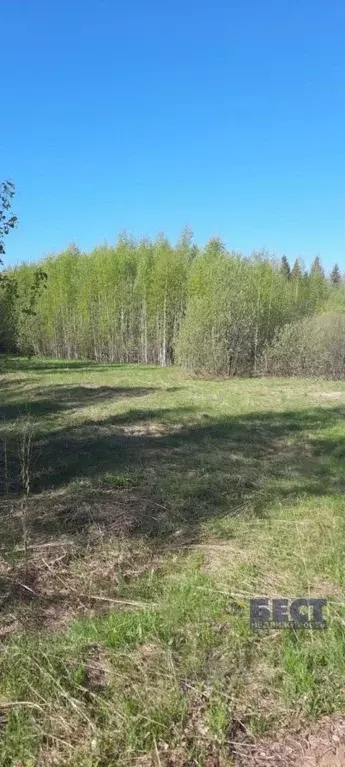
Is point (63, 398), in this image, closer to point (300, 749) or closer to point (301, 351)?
point (300, 749)

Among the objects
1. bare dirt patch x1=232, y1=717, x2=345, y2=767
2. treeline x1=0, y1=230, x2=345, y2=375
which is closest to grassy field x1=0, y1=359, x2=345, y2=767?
bare dirt patch x1=232, y1=717, x2=345, y2=767

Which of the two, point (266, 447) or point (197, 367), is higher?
point (197, 367)

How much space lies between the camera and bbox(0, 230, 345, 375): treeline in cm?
1862

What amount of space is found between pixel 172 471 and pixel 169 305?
20001 mm

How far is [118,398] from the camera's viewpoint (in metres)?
11.5

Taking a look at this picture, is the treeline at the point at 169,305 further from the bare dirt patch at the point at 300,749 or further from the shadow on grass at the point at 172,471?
the bare dirt patch at the point at 300,749

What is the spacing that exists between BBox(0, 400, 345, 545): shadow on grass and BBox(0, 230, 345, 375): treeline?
8.98m

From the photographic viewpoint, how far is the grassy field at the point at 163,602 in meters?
1.88

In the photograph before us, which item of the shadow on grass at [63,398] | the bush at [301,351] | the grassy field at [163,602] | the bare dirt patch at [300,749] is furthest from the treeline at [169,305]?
the bare dirt patch at [300,749]

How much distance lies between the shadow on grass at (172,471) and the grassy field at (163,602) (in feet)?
0.09

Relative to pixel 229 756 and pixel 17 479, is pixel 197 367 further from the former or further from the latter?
pixel 229 756

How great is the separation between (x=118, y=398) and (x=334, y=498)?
7.59 m

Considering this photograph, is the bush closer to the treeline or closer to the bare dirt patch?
the treeline

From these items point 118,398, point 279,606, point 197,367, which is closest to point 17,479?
point 279,606
